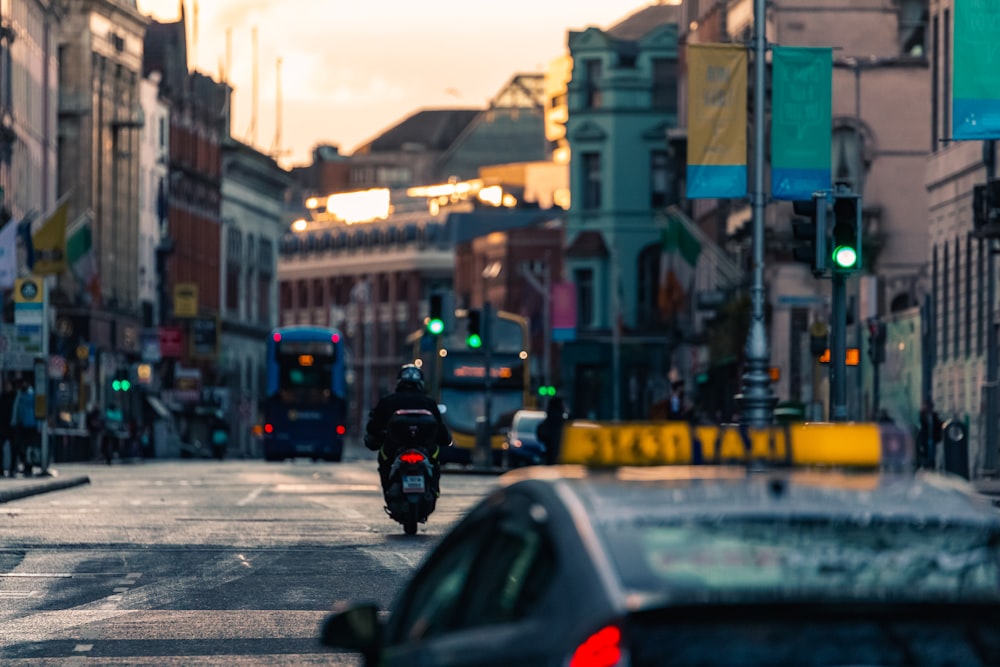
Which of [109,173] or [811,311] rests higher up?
[109,173]

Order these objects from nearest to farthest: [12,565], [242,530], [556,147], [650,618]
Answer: [650,618] < [12,565] < [242,530] < [556,147]

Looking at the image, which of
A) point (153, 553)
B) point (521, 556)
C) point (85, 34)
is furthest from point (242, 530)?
point (85, 34)

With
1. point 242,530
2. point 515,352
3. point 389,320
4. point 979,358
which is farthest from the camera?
point 389,320

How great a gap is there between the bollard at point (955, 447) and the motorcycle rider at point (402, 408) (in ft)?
52.6

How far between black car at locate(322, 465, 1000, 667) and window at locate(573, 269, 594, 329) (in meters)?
115

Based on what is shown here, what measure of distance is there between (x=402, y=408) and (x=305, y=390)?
49789mm

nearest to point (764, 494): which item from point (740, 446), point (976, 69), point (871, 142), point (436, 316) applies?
point (740, 446)

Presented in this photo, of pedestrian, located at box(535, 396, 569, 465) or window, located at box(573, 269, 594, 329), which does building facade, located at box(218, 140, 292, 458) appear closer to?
window, located at box(573, 269, 594, 329)

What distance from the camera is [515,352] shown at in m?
73.0

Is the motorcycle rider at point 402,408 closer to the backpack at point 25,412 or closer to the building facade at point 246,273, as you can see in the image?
the backpack at point 25,412

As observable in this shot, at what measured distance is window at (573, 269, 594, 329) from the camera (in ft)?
403

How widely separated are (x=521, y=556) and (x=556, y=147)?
16613 cm

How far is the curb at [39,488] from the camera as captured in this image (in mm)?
38031

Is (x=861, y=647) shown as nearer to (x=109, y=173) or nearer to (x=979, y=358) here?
(x=979, y=358)
